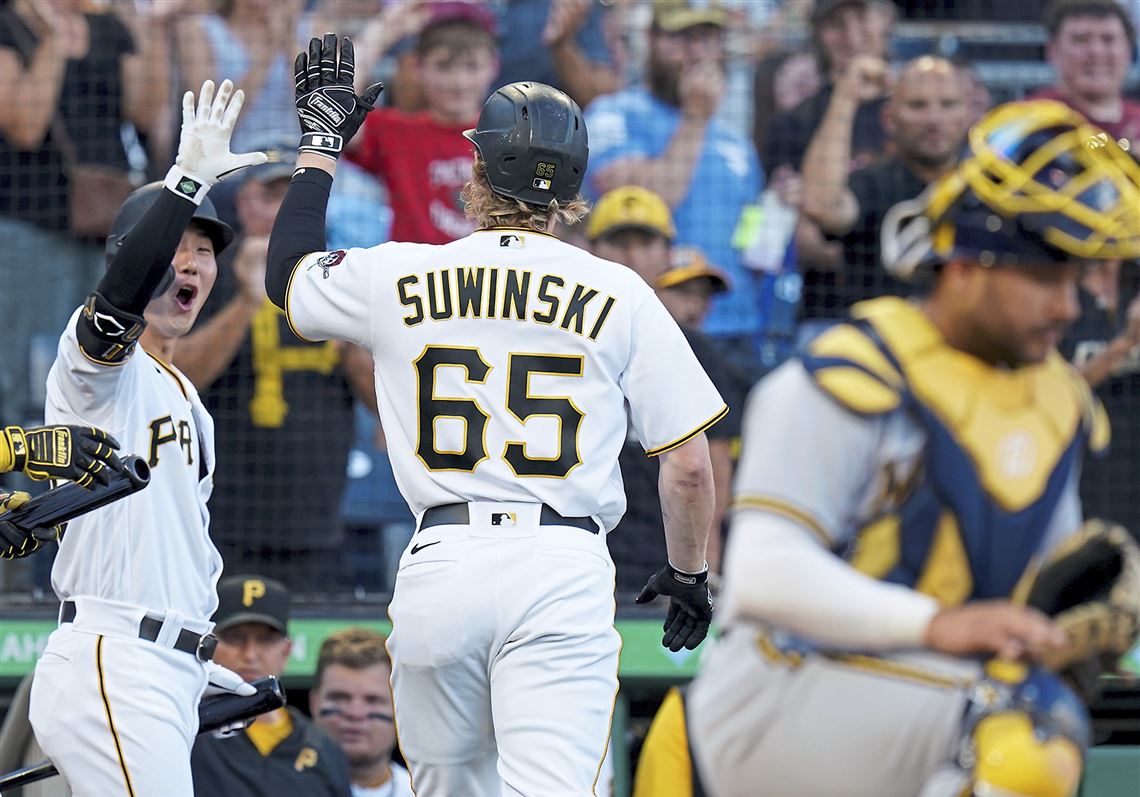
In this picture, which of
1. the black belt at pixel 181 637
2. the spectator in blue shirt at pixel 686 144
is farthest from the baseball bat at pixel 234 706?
the spectator in blue shirt at pixel 686 144

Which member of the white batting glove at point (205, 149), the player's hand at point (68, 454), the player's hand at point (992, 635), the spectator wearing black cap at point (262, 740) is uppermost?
the white batting glove at point (205, 149)

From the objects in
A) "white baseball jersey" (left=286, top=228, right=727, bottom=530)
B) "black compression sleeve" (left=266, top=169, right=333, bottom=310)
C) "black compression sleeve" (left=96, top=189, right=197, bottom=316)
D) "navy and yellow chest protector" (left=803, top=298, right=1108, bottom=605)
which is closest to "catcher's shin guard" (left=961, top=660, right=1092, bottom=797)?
"navy and yellow chest protector" (left=803, top=298, right=1108, bottom=605)

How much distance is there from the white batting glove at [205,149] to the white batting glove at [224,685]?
4.14 ft

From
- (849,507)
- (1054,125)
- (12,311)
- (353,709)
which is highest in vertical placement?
(1054,125)

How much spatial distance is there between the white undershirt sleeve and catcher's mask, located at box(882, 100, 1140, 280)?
509mm

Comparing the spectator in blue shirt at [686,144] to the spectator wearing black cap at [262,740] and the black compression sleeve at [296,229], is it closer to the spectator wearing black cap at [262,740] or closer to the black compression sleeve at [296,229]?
the spectator wearing black cap at [262,740]

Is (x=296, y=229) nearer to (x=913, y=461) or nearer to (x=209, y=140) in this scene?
(x=209, y=140)

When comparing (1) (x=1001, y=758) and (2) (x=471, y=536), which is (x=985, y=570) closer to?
(1) (x=1001, y=758)

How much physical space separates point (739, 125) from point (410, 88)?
1444mm

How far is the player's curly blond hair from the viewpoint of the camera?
4051 millimetres

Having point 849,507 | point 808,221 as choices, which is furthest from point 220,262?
point 849,507

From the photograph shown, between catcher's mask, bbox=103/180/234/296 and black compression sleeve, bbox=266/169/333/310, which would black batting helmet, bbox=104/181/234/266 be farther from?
black compression sleeve, bbox=266/169/333/310

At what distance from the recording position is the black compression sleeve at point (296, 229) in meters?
4.12

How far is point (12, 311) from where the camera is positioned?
7082 millimetres
